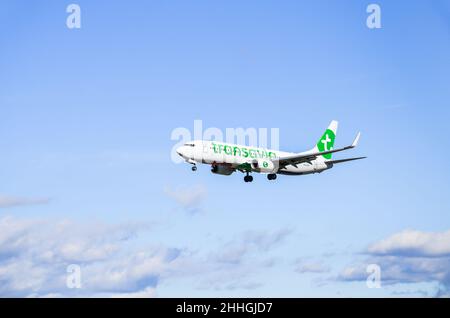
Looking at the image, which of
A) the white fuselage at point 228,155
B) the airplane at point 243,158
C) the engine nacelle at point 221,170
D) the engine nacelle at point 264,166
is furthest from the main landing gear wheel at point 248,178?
the engine nacelle at point 221,170

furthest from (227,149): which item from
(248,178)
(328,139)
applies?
(328,139)

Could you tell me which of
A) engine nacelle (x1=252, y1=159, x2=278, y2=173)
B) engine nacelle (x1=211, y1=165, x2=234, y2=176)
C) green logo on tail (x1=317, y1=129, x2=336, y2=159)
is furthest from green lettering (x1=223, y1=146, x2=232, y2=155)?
green logo on tail (x1=317, y1=129, x2=336, y2=159)

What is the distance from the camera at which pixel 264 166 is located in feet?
433

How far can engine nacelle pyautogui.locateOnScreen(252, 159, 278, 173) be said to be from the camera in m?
131

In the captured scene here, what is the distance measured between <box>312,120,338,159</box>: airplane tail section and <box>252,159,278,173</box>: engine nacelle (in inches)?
979

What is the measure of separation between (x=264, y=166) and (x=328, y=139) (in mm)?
30698

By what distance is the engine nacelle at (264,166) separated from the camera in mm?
131000

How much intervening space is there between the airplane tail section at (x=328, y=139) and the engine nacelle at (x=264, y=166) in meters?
24.9

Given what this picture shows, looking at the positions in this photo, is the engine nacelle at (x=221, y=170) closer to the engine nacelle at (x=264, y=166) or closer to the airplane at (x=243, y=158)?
the airplane at (x=243, y=158)
